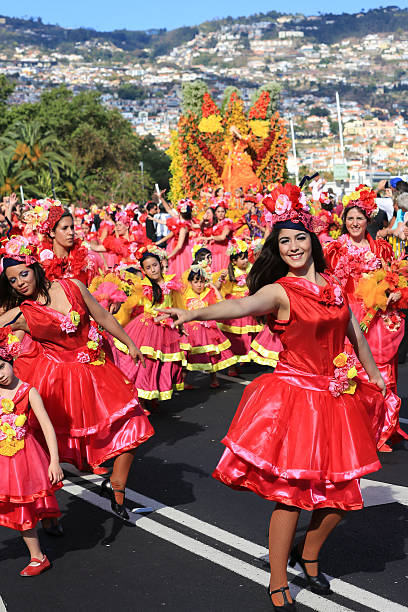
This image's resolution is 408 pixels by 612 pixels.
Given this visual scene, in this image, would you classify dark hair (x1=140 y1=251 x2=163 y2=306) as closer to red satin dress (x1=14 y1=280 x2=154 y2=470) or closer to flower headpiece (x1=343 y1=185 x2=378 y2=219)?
flower headpiece (x1=343 y1=185 x2=378 y2=219)

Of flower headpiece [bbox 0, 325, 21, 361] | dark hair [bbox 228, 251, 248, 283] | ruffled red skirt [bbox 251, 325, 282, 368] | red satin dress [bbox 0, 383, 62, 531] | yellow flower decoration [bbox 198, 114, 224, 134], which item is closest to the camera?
red satin dress [bbox 0, 383, 62, 531]

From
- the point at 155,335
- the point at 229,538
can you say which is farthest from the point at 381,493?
the point at 155,335

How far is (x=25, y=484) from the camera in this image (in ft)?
17.5

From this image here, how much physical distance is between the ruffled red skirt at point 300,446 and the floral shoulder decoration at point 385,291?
2.91m

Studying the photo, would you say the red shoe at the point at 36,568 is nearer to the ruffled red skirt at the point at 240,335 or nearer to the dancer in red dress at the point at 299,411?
the dancer in red dress at the point at 299,411

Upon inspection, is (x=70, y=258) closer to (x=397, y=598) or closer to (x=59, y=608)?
(x=59, y=608)

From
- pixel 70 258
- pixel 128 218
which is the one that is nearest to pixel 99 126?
pixel 128 218

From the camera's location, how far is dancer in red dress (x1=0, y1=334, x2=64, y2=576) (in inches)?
209

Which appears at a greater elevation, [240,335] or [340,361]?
[340,361]

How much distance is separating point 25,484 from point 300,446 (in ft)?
5.70

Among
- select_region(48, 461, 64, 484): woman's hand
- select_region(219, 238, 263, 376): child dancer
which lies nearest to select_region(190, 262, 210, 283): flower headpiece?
select_region(219, 238, 263, 376): child dancer

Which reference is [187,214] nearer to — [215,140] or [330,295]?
[330,295]

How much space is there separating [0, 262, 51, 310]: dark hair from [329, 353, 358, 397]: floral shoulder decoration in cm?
230

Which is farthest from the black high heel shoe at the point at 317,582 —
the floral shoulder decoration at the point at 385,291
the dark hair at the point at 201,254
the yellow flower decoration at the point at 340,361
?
the dark hair at the point at 201,254
